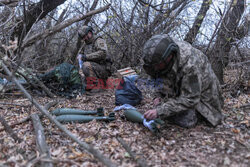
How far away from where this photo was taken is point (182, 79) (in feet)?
8.34

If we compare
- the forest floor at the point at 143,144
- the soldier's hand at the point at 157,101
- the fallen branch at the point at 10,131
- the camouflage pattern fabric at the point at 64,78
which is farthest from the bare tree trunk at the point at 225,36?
the fallen branch at the point at 10,131

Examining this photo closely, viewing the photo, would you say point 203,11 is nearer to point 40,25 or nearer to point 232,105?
point 232,105

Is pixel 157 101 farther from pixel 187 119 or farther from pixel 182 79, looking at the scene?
pixel 182 79

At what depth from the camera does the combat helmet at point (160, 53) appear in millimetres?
2365

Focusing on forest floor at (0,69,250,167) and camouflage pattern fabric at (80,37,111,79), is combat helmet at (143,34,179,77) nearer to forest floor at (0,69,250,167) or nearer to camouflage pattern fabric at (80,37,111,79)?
forest floor at (0,69,250,167)

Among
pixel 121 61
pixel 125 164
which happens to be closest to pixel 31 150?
pixel 125 164

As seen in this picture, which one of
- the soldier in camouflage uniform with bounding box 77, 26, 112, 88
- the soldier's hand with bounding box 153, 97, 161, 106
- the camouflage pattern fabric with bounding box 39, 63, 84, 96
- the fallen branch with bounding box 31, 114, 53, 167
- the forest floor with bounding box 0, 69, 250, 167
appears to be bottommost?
the forest floor with bounding box 0, 69, 250, 167

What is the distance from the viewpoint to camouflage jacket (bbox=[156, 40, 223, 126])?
8.19 ft

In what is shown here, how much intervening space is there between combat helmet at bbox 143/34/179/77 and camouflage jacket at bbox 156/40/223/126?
4.2 inches

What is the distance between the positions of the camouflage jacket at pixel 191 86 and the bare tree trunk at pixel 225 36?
225cm

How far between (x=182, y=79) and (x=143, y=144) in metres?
0.95

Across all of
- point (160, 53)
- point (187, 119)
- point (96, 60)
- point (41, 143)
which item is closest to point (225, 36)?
point (187, 119)

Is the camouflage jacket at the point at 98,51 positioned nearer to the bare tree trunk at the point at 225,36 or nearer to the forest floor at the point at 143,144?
the forest floor at the point at 143,144

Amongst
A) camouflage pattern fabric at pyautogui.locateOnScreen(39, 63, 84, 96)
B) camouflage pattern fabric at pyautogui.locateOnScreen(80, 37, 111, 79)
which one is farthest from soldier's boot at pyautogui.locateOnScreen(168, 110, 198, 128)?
camouflage pattern fabric at pyautogui.locateOnScreen(80, 37, 111, 79)
